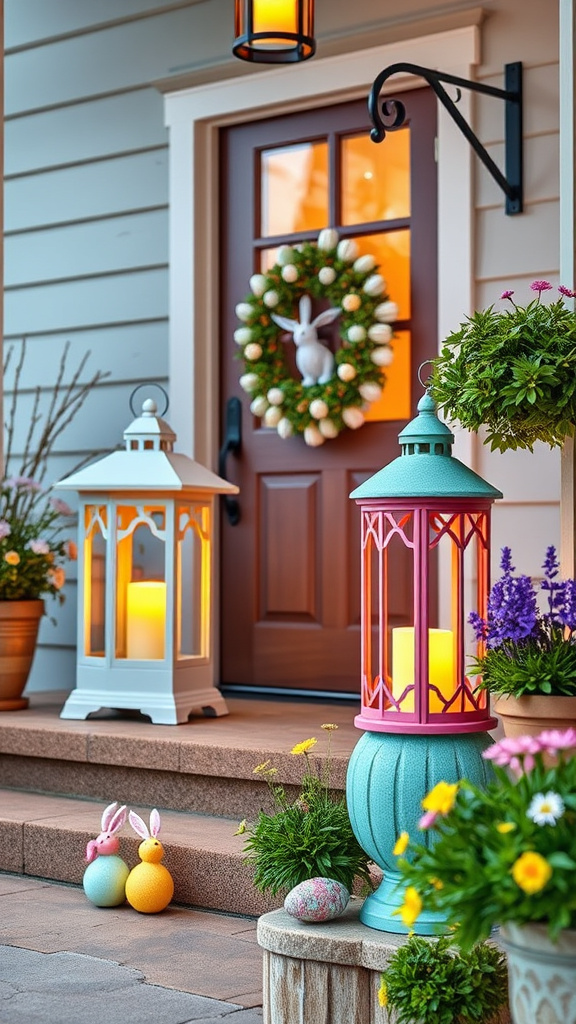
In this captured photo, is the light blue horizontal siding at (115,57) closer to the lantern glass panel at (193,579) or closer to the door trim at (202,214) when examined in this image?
the door trim at (202,214)

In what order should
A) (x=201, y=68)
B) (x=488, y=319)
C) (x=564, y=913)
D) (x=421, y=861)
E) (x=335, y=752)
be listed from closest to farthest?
(x=564, y=913)
(x=421, y=861)
(x=488, y=319)
(x=335, y=752)
(x=201, y=68)

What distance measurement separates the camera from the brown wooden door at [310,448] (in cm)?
402

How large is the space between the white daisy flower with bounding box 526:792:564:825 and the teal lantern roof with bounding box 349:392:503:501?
83 cm

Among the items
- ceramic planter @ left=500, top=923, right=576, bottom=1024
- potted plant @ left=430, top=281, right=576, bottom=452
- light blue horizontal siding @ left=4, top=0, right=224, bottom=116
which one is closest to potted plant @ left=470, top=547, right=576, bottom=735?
potted plant @ left=430, top=281, right=576, bottom=452

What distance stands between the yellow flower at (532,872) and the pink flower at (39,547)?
276cm

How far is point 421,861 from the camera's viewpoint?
5.64 ft

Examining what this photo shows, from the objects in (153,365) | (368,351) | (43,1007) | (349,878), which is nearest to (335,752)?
(349,878)

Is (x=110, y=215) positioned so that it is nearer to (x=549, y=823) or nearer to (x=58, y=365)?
(x=58, y=365)

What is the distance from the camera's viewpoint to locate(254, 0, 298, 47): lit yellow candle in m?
3.48

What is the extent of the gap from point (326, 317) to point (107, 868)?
6.24 ft

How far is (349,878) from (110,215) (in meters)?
2.97

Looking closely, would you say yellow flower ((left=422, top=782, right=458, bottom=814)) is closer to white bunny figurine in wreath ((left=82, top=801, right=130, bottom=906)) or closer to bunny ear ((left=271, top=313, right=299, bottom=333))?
white bunny figurine in wreath ((left=82, top=801, right=130, bottom=906))

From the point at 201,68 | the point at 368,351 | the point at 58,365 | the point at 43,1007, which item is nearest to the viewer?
the point at 43,1007

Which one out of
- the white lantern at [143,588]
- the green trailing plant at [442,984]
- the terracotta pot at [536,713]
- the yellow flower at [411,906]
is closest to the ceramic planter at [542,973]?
the yellow flower at [411,906]
